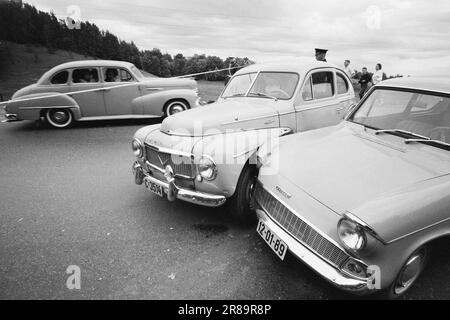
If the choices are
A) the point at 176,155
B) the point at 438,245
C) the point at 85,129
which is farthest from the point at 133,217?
the point at 85,129

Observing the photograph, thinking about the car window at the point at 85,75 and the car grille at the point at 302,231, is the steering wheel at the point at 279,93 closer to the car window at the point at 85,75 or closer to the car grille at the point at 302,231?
the car grille at the point at 302,231

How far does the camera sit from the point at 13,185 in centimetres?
449

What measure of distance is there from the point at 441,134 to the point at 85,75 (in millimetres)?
8002

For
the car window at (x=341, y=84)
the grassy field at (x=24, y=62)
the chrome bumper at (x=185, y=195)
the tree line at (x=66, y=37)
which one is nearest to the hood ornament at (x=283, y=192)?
the chrome bumper at (x=185, y=195)

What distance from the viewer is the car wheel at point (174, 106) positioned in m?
8.39

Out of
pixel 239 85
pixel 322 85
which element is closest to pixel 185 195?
pixel 239 85

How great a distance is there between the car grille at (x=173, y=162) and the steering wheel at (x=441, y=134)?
234cm

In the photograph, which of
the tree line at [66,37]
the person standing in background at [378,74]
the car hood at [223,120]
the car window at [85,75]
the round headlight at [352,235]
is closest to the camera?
the round headlight at [352,235]

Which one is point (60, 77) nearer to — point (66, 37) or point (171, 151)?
point (171, 151)

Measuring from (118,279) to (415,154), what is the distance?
9.26 feet

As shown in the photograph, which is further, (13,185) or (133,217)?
(13,185)

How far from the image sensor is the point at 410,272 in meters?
2.18

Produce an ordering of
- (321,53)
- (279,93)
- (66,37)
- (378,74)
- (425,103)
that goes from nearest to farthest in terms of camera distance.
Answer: (425,103), (279,93), (321,53), (378,74), (66,37)
